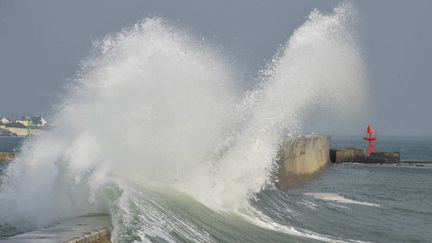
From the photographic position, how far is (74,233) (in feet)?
27.2

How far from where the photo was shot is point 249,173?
21.4m

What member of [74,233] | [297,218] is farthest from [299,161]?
[74,233]

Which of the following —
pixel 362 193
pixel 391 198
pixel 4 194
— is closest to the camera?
pixel 4 194

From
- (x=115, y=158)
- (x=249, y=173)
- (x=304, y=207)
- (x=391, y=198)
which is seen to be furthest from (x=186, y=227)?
(x=391, y=198)

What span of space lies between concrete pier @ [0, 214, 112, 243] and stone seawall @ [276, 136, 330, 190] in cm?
1998

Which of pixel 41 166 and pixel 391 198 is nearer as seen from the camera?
pixel 41 166

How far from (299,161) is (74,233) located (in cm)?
3013

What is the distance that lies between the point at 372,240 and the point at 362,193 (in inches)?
650

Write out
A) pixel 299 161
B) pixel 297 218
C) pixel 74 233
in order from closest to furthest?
pixel 74 233 → pixel 297 218 → pixel 299 161

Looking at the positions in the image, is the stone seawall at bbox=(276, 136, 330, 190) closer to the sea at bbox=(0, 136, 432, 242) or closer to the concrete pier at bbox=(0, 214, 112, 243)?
the sea at bbox=(0, 136, 432, 242)

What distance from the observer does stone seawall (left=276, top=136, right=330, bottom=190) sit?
30841 millimetres

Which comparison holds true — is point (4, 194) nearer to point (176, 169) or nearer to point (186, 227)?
point (176, 169)

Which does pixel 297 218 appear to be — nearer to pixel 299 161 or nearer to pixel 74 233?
pixel 74 233

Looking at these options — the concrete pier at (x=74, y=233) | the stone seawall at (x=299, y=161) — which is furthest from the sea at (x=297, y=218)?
the stone seawall at (x=299, y=161)
